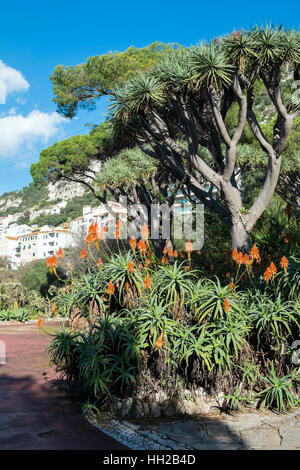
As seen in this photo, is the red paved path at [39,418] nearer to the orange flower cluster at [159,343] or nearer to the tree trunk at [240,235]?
the orange flower cluster at [159,343]

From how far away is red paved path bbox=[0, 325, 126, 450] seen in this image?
3539 mm

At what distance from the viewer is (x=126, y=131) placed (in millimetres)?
10727

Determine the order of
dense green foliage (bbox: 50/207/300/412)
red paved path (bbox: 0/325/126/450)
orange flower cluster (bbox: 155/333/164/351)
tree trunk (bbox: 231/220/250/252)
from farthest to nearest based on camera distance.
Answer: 1. tree trunk (bbox: 231/220/250/252)
2. dense green foliage (bbox: 50/207/300/412)
3. orange flower cluster (bbox: 155/333/164/351)
4. red paved path (bbox: 0/325/126/450)

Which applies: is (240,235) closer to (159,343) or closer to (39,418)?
(159,343)

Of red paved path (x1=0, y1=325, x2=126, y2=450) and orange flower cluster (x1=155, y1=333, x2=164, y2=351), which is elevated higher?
orange flower cluster (x1=155, y1=333, x2=164, y2=351)

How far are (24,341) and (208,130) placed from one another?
721 cm

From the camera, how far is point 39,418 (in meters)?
4.14

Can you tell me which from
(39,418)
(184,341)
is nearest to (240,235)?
(184,341)

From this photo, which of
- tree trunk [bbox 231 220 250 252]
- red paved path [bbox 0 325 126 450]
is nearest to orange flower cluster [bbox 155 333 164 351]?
red paved path [bbox 0 325 126 450]

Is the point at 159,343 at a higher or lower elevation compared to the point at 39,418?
higher

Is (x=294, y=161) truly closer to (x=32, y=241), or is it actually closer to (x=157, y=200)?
(x=157, y=200)

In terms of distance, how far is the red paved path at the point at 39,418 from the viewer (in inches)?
139

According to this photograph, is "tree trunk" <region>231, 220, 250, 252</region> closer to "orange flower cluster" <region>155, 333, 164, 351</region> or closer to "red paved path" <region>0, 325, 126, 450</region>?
"orange flower cluster" <region>155, 333, 164, 351</region>

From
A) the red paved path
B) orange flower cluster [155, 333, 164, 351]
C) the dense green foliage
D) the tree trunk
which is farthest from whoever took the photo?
the tree trunk
